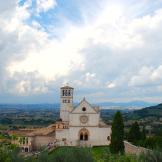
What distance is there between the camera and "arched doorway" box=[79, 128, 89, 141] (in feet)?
189

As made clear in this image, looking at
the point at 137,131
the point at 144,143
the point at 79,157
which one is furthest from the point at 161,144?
the point at 79,157

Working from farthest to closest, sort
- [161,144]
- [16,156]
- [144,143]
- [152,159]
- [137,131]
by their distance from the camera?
[137,131] < [144,143] < [161,144] < [152,159] < [16,156]

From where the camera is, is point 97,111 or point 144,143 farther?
point 97,111

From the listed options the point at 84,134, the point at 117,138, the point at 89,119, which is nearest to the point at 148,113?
the point at 84,134

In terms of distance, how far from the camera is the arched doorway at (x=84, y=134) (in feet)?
189

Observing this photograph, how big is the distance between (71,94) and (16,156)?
39.8 metres

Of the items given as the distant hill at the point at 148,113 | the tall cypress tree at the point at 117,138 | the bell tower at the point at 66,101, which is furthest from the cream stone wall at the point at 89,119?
the distant hill at the point at 148,113

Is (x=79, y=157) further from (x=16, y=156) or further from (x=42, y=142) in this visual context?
(x=42, y=142)

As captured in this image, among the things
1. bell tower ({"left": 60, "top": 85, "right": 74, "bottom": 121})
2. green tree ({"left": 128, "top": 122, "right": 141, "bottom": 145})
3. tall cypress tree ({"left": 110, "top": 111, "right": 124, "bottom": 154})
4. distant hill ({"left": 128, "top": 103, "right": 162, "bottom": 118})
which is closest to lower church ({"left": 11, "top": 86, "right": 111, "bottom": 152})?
bell tower ({"left": 60, "top": 85, "right": 74, "bottom": 121})

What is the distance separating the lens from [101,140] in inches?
2254

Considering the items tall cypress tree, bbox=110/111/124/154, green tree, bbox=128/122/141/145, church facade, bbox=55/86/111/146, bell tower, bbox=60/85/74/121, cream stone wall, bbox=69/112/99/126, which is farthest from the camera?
bell tower, bbox=60/85/74/121

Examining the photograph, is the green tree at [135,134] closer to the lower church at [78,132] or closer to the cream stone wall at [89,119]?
the lower church at [78,132]

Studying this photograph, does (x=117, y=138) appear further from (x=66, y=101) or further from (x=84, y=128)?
(x=66, y=101)

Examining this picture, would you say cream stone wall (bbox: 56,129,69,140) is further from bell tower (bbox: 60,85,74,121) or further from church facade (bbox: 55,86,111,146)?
bell tower (bbox: 60,85,74,121)
